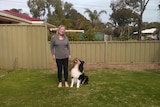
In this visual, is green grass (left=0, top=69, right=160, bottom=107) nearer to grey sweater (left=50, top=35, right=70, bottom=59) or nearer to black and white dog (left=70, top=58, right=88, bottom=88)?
black and white dog (left=70, top=58, right=88, bottom=88)

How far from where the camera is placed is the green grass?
6.23 m

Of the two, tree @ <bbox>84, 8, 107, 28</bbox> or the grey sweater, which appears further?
tree @ <bbox>84, 8, 107, 28</bbox>

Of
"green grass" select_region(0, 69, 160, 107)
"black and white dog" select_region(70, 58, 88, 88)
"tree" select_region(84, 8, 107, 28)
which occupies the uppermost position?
"tree" select_region(84, 8, 107, 28)

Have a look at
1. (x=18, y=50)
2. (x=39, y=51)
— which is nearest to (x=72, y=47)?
(x=39, y=51)

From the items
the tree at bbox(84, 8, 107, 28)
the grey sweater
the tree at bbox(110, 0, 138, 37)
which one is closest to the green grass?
the grey sweater

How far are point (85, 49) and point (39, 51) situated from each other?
2.34 m

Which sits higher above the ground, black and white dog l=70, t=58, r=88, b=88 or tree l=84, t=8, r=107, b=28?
tree l=84, t=8, r=107, b=28

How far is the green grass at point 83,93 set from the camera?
623 centimetres

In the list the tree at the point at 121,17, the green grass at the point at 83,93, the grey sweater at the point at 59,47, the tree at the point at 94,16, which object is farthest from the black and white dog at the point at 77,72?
the tree at the point at 121,17

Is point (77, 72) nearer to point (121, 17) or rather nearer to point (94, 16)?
point (94, 16)

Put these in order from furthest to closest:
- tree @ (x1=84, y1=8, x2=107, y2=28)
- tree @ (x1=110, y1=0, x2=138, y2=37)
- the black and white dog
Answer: tree @ (x1=110, y1=0, x2=138, y2=37), tree @ (x1=84, y1=8, x2=107, y2=28), the black and white dog

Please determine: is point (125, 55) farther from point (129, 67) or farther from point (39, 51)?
point (39, 51)

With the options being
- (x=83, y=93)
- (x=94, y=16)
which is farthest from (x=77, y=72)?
(x=94, y=16)

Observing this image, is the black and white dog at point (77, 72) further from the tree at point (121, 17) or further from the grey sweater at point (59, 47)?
the tree at point (121, 17)
